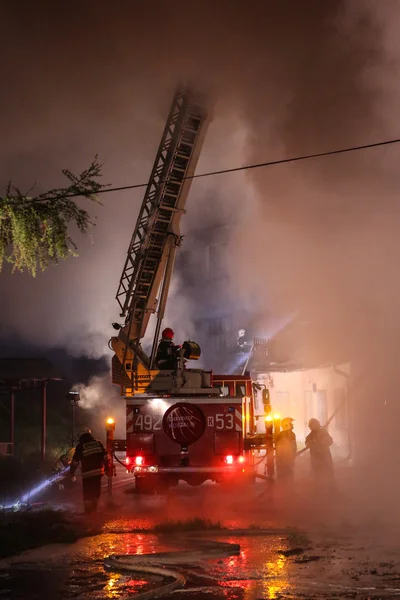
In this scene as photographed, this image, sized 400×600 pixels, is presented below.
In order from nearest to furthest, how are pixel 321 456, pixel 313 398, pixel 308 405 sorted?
1. pixel 321 456
2. pixel 313 398
3. pixel 308 405

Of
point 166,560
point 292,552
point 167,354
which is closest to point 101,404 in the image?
point 167,354

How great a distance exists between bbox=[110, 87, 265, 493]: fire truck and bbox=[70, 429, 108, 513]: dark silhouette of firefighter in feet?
2.35

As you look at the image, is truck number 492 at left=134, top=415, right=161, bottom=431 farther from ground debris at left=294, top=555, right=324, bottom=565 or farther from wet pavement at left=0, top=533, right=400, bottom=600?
ground debris at left=294, top=555, right=324, bottom=565

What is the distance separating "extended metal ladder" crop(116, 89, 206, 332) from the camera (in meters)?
12.9

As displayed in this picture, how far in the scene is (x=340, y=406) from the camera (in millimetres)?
19734

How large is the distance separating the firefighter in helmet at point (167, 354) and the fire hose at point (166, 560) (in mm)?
5127

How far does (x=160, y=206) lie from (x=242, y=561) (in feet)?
25.5

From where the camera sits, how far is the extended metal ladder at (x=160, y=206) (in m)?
12.9

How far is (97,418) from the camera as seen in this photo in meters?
26.6

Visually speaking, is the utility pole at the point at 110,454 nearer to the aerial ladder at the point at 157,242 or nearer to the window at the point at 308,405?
the aerial ladder at the point at 157,242

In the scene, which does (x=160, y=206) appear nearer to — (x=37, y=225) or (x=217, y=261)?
(x=37, y=225)

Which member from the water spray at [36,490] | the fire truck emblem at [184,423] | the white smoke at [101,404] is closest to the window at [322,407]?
the white smoke at [101,404]

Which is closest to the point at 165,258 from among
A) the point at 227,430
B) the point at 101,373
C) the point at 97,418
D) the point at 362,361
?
the point at 227,430

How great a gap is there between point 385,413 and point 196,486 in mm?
7931
